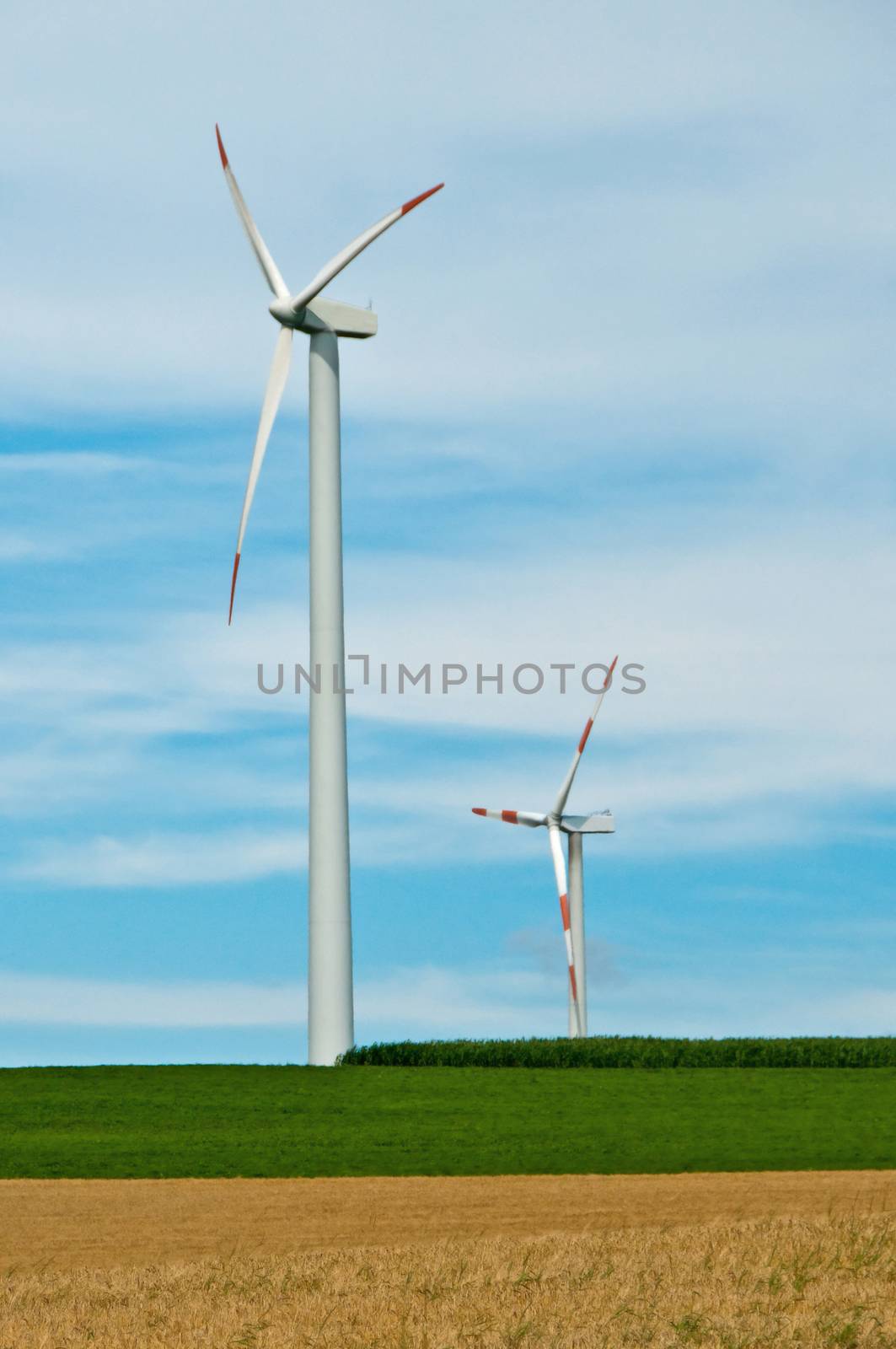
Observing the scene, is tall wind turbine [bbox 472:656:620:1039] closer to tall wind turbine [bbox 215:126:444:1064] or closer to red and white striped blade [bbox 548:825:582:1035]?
red and white striped blade [bbox 548:825:582:1035]

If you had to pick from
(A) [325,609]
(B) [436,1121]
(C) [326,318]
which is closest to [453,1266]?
(B) [436,1121]

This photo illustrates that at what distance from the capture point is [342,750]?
53.7 meters

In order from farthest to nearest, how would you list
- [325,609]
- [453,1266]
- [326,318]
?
[326,318] < [325,609] < [453,1266]

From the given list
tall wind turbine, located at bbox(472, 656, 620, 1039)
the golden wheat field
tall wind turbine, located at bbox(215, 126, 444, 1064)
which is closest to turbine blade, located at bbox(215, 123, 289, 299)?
tall wind turbine, located at bbox(215, 126, 444, 1064)

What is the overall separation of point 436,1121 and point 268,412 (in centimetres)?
2417

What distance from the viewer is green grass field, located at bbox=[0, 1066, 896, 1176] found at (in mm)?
35844

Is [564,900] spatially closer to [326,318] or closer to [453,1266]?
[326,318]

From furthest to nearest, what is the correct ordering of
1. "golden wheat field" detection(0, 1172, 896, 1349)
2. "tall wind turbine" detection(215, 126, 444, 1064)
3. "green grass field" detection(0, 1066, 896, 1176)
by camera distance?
"tall wind turbine" detection(215, 126, 444, 1064), "green grass field" detection(0, 1066, 896, 1176), "golden wheat field" detection(0, 1172, 896, 1349)

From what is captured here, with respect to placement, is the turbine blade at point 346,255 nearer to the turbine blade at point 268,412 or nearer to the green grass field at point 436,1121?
the turbine blade at point 268,412

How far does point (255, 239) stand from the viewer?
58.3m

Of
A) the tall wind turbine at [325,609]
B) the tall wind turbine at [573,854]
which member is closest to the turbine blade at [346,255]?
the tall wind turbine at [325,609]

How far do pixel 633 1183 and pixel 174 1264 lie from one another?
11.9 metres

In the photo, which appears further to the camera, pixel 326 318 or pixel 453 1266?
pixel 326 318

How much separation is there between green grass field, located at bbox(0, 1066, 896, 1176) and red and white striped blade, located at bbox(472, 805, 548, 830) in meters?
14.3
